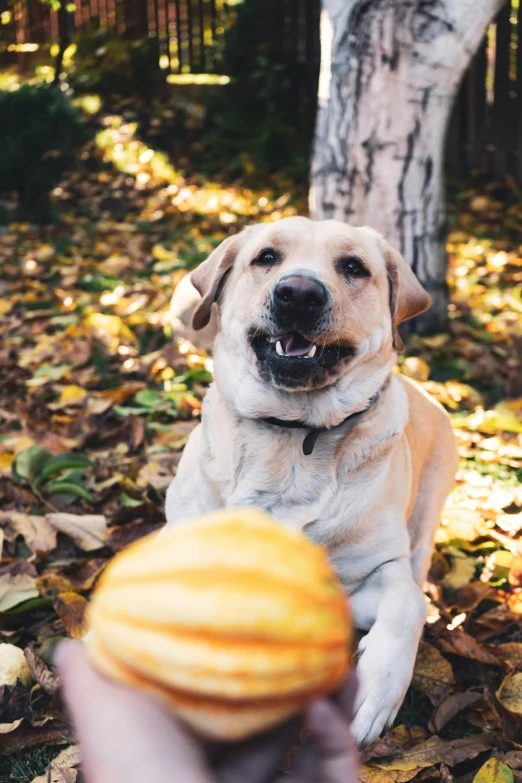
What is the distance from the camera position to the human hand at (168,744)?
2.82 ft

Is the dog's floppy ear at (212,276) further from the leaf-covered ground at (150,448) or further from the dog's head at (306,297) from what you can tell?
the leaf-covered ground at (150,448)

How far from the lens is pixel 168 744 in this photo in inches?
34.6

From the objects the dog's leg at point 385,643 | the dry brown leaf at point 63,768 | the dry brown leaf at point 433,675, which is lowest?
the dry brown leaf at point 433,675

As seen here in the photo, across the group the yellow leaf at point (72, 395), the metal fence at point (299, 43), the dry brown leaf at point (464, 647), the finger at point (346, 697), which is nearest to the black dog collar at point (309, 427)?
the dry brown leaf at point (464, 647)

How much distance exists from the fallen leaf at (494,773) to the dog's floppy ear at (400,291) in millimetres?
1350

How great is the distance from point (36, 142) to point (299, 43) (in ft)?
12.3

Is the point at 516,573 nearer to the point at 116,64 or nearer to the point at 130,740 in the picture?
the point at 130,740

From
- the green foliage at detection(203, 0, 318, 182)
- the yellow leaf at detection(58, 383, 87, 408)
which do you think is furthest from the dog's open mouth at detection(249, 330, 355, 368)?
the green foliage at detection(203, 0, 318, 182)

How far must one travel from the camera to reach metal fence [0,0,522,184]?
850cm

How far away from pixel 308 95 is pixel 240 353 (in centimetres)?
764

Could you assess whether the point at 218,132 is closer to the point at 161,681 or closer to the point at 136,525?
the point at 136,525

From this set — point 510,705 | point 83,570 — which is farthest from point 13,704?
point 510,705

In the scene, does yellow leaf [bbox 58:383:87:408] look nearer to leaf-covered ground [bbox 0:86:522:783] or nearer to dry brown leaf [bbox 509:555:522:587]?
leaf-covered ground [bbox 0:86:522:783]

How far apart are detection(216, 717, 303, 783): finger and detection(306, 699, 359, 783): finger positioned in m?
0.04
